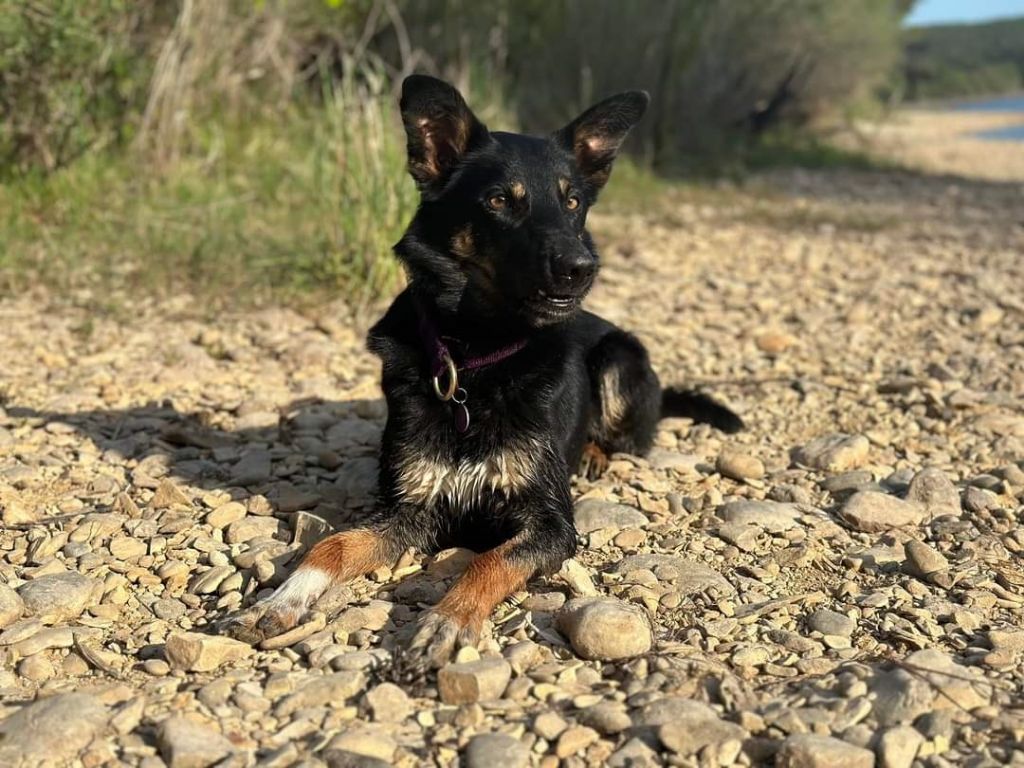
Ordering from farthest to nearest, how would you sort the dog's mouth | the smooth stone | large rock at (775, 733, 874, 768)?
the dog's mouth
the smooth stone
large rock at (775, 733, 874, 768)

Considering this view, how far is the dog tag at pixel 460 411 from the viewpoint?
3666 mm

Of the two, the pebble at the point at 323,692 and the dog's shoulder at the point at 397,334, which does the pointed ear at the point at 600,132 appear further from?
the pebble at the point at 323,692

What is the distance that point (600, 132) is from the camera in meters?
4.20

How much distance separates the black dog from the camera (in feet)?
11.8

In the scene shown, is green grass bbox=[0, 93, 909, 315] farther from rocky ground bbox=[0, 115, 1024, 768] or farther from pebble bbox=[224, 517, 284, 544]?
pebble bbox=[224, 517, 284, 544]

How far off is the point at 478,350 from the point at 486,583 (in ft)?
2.96

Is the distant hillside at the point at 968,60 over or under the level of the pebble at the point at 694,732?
over

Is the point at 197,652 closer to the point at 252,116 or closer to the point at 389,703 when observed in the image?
the point at 389,703

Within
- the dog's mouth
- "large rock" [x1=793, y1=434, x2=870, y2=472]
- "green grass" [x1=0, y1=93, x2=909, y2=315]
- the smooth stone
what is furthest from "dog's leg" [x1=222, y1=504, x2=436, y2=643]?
"green grass" [x1=0, y1=93, x2=909, y2=315]

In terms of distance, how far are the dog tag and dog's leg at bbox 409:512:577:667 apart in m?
0.41

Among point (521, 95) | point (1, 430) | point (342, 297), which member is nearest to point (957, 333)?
point (342, 297)

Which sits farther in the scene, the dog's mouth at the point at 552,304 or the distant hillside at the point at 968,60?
the distant hillside at the point at 968,60

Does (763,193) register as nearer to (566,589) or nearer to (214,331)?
(214,331)

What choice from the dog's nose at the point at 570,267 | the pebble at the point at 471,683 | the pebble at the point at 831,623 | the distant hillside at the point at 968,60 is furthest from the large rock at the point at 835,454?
the distant hillside at the point at 968,60
